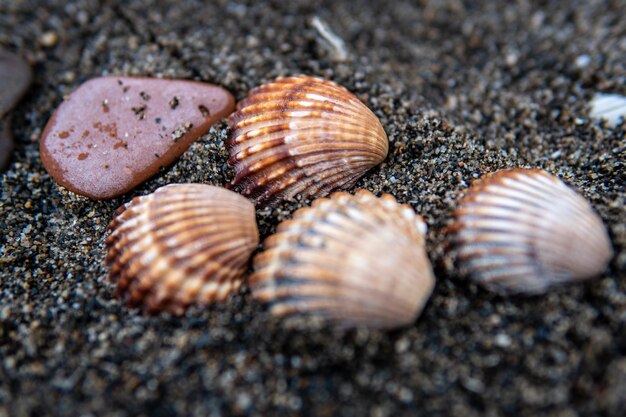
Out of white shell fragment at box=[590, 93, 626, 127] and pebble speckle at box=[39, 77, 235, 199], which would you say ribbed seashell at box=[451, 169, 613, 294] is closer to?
white shell fragment at box=[590, 93, 626, 127]

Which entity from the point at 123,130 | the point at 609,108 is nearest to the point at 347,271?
the point at 123,130

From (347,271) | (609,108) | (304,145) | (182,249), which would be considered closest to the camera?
(347,271)

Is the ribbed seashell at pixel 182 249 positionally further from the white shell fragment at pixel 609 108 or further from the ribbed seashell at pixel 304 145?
the white shell fragment at pixel 609 108

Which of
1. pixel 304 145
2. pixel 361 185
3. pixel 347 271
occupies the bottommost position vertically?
pixel 361 185

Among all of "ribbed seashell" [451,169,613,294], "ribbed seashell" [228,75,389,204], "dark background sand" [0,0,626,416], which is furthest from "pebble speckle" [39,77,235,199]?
"ribbed seashell" [451,169,613,294]

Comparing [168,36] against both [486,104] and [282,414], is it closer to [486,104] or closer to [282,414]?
[486,104]

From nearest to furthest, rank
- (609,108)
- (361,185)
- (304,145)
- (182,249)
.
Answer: (182,249)
(304,145)
(361,185)
(609,108)

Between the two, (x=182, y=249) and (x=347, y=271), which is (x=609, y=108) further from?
(x=182, y=249)
